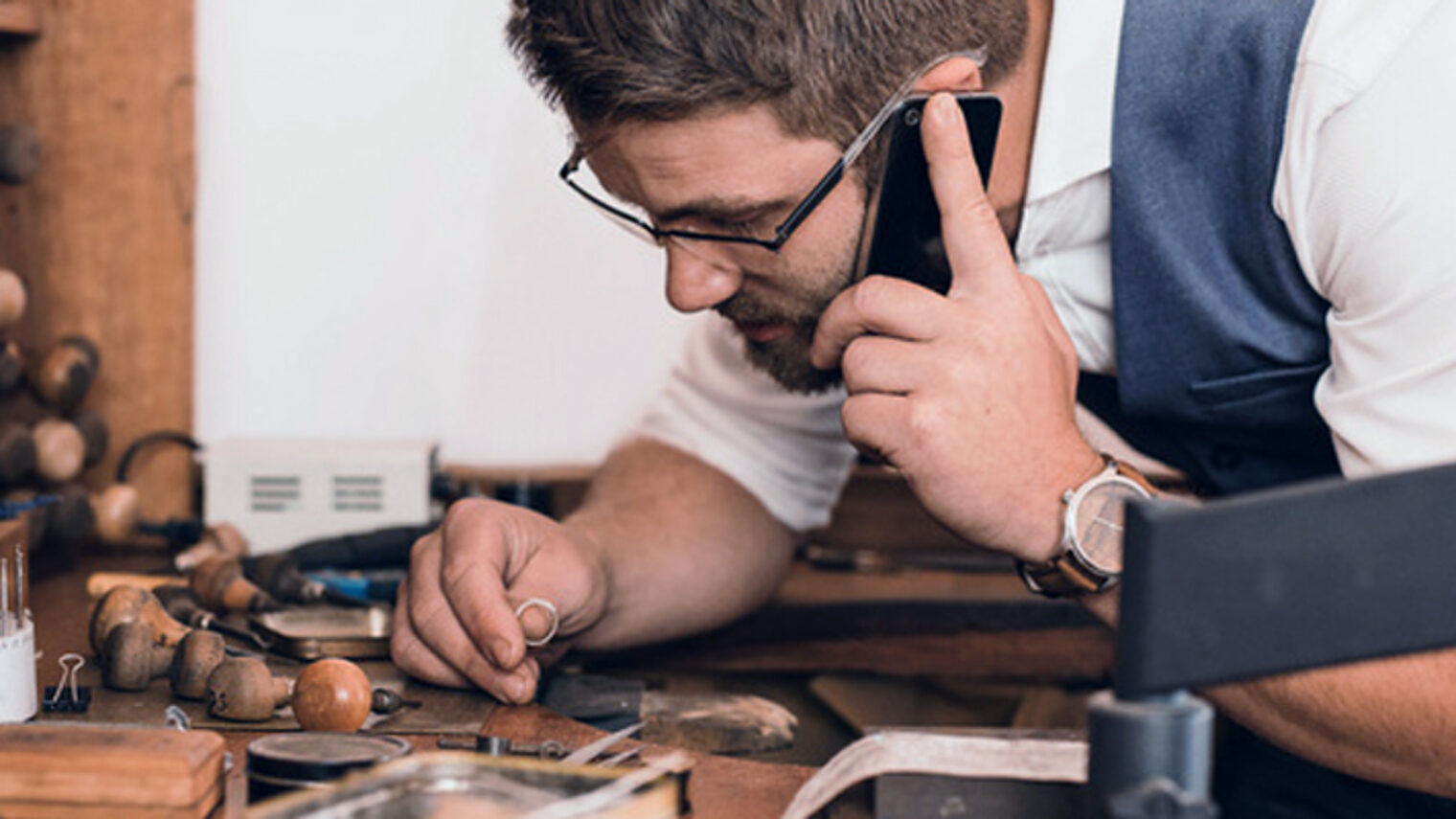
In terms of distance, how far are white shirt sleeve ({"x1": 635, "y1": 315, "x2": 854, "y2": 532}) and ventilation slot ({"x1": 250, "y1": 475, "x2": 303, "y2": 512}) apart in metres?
0.40

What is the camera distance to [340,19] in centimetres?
202

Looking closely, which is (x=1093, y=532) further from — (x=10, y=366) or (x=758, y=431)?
(x=10, y=366)

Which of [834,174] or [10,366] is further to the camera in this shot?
[10,366]

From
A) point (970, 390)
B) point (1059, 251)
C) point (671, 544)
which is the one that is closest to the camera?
point (970, 390)

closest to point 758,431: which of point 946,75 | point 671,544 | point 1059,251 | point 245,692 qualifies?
point 671,544

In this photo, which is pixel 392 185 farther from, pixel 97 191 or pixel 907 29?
pixel 907 29

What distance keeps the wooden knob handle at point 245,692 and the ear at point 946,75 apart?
2.24 ft

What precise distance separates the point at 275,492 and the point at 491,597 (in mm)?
633

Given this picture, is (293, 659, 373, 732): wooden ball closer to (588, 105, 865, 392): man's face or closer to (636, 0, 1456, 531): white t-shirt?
(588, 105, 865, 392): man's face

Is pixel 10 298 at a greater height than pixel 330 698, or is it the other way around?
pixel 10 298

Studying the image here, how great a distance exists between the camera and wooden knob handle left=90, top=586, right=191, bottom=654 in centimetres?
129

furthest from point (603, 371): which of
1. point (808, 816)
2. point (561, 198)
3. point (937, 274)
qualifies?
point (808, 816)

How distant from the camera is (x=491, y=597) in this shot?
4.24 feet

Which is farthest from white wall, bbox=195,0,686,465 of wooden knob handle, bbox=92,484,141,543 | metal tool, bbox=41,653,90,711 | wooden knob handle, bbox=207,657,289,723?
wooden knob handle, bbox=207,657,289,723
